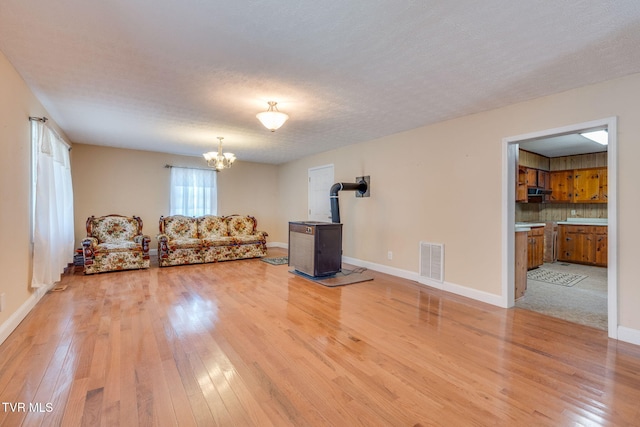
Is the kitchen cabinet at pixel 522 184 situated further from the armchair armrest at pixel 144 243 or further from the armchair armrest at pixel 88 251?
the armchair armrest at pixel 88 251

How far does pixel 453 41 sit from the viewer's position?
7.04 ft

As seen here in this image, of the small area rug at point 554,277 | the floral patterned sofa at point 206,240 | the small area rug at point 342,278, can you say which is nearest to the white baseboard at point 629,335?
the small area rug at point 554,277

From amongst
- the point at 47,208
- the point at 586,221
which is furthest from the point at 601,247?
the point at 47,208

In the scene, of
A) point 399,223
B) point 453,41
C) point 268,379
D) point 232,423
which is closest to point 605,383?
point 268,379

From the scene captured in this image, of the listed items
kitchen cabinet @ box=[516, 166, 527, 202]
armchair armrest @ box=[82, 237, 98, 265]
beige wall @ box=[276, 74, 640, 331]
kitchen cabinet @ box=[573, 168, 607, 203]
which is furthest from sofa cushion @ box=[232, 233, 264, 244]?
kitchen cabinet @ box=[573, 168, 607, 203]

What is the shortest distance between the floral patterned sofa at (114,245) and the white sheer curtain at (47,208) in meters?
0.86

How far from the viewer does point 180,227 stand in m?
6.22

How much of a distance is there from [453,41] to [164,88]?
2743mm

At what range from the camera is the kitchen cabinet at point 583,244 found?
584 cm

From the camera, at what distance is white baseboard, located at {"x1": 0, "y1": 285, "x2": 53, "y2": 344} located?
2454mm

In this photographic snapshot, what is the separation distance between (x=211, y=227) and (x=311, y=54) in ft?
16.7

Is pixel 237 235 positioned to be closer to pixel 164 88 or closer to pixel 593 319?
pixel 164 88

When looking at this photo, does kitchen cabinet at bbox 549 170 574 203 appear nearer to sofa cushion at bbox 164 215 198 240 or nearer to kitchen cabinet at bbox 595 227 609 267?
kitchen cabinet at bbox 595 227 609 267

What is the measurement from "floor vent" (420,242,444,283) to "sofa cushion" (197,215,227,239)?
14.2 ft
